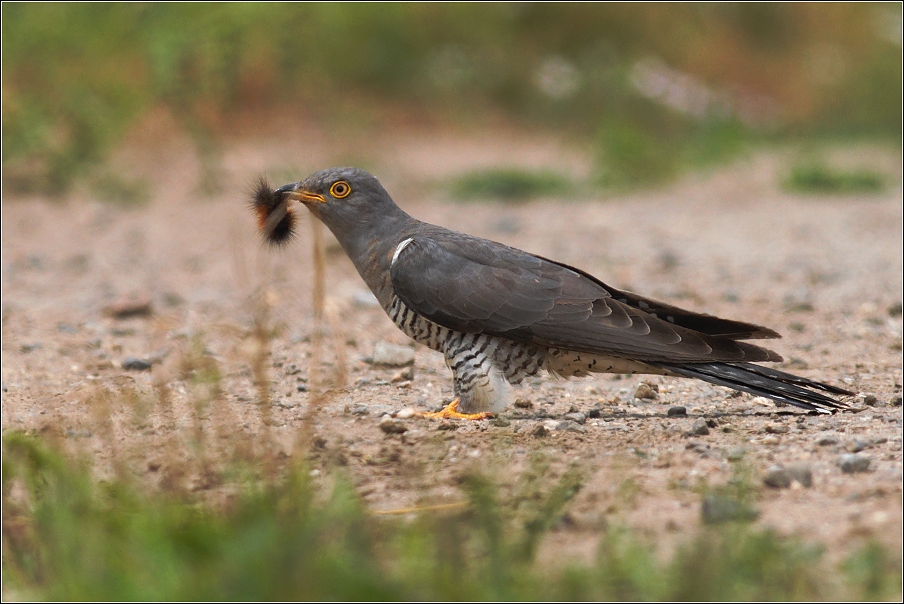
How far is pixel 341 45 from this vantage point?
1455 cm

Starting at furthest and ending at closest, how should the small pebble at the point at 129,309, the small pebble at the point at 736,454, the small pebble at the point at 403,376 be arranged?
1. the small pebble at the point at 129,309
2. the small pebble at the point at 403,376
3. the small pebble at the point at 736,454

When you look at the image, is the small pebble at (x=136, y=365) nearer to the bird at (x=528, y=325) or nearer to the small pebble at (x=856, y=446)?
the bird at (x=528, y=325)

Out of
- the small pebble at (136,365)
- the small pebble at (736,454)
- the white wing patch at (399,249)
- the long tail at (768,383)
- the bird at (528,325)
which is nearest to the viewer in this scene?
the small pebble at (736,454)

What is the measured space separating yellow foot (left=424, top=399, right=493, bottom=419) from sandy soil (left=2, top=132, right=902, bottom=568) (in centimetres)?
13

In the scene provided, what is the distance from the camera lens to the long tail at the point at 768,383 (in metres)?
3.87

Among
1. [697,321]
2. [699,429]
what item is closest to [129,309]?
[697,321]

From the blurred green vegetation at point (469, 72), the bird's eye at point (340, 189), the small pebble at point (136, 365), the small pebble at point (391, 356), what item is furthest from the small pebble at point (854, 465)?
the blurred green vegetation at point (469, 72)

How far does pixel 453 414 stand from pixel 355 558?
177 centimetres

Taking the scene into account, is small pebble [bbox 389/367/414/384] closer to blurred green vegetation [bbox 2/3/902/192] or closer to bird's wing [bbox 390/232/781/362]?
bird's wing [bbox 390/232/781/362]

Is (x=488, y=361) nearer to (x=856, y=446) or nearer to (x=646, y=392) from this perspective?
(x=646, y=392)

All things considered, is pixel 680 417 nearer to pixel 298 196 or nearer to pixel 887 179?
pixel 298 196

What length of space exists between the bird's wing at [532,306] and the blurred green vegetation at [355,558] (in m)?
1.35

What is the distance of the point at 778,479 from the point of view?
2988mm

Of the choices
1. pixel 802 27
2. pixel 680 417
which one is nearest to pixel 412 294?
pixel 680 417
